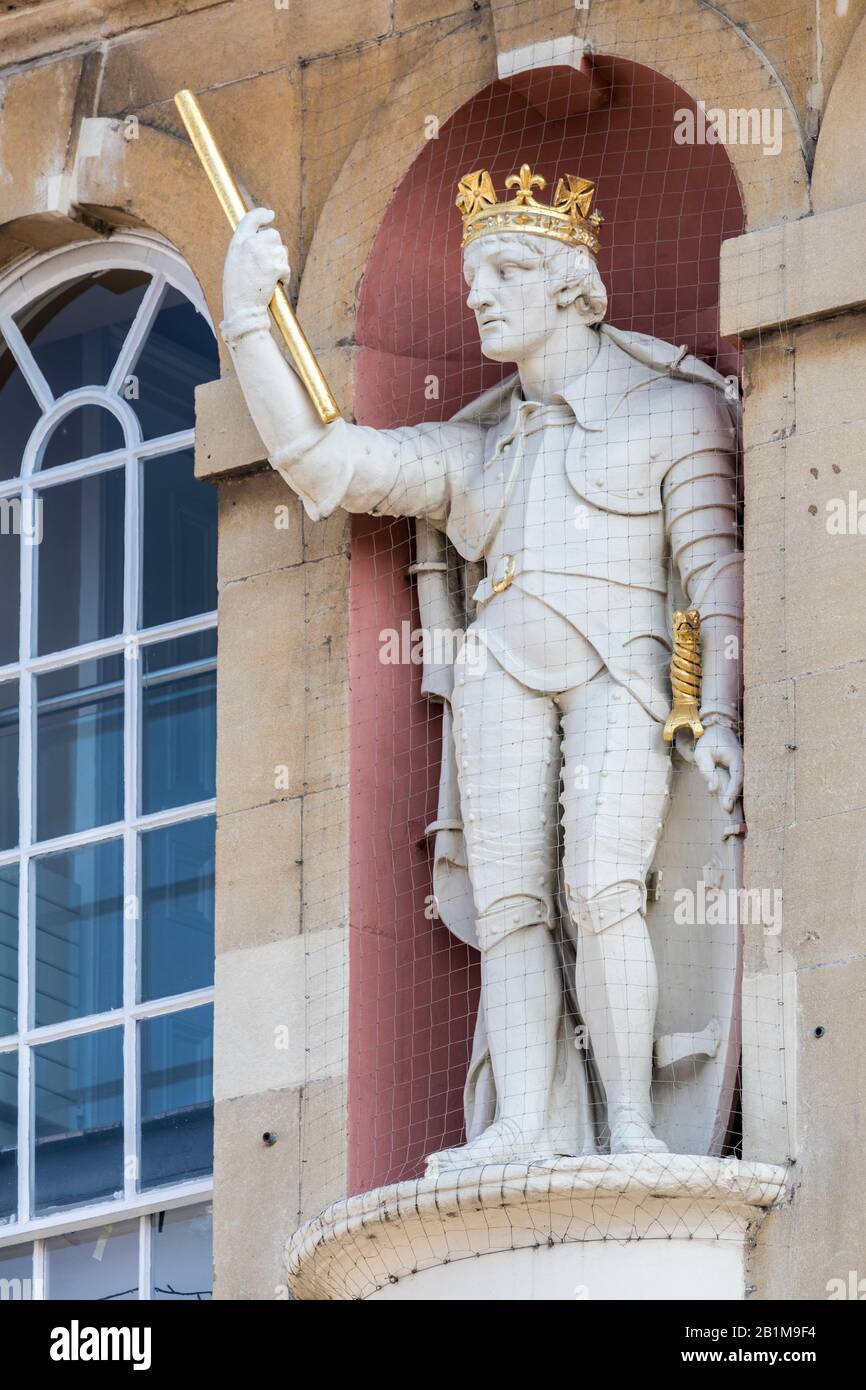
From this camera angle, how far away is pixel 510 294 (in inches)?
388

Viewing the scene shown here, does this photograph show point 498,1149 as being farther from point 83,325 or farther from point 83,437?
point 83,325

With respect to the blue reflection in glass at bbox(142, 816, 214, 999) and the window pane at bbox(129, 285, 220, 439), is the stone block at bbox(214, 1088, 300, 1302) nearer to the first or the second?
the blue reflection in glass at bbox(142, 816, 214, 999)

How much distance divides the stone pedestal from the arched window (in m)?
1.10

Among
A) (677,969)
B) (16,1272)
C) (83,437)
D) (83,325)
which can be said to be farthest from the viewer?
(83,325)

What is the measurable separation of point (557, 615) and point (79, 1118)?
1.95 m

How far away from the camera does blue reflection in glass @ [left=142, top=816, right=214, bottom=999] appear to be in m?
10.4

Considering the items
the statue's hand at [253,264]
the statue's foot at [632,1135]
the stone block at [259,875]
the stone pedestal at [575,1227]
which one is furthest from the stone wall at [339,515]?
the statue's hand at [253,264]

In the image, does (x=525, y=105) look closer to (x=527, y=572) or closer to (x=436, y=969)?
(x=527, y=572)

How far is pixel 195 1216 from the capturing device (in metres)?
10.1

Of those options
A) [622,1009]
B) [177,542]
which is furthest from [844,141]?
[177,542]

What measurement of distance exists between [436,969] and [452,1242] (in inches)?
40.3

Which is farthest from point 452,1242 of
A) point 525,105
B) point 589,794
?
point 525,105

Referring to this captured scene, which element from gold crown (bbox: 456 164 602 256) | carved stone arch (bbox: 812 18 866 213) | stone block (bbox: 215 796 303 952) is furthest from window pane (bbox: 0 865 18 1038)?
carved stone arch (bbox: 812 18 866 213)
